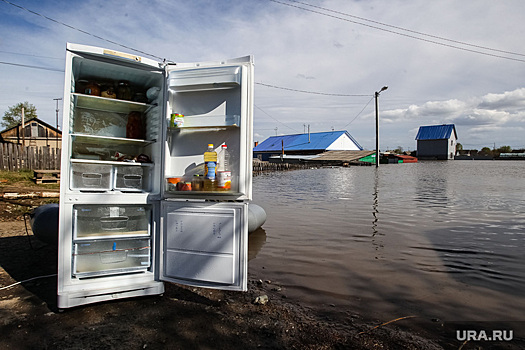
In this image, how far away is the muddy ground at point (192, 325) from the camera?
292cm

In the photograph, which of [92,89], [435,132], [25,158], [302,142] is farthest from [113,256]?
[435,132]

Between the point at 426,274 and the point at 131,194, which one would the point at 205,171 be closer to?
the point at 131,194

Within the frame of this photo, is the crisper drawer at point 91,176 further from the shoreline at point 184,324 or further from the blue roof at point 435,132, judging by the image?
the blue roof at point 435,132

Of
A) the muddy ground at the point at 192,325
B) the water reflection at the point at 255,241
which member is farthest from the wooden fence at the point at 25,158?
the muddy ground at the point at 192,325

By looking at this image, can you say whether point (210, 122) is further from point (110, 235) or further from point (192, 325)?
point (192, 325)

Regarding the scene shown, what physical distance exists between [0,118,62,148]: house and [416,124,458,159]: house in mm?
69620

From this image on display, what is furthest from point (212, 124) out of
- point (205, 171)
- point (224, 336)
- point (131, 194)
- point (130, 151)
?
point (224, 336)

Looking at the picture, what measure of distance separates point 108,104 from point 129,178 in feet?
3.31

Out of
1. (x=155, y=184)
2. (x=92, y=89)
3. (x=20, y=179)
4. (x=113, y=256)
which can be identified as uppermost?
(x=92, y=89)

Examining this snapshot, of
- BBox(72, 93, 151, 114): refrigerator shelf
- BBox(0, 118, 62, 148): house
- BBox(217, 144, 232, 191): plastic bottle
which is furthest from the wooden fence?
BBox(0, 118, 62, 148): house

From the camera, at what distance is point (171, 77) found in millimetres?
3885

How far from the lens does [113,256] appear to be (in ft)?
13.9

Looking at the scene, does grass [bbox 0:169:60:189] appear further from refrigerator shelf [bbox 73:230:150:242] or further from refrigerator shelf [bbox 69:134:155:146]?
refrigerator shelf [bbox 73:230:150:242]

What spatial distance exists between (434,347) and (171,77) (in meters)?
3.89
